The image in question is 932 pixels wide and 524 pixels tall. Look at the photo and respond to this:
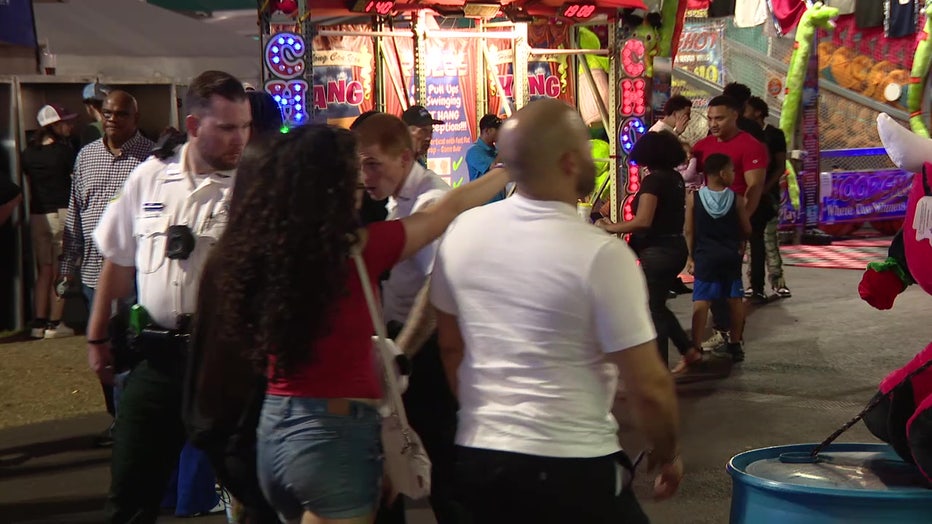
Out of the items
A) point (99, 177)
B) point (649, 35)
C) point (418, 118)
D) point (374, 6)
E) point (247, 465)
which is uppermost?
point (374, 6)

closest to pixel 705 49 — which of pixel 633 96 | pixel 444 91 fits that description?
pixel 633 96

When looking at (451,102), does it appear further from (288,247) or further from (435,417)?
(288,247)

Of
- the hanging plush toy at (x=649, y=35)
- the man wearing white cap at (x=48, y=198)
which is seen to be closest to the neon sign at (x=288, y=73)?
the man wearing white cap at (x=48, y=198)

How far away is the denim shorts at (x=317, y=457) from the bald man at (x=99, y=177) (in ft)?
11.9

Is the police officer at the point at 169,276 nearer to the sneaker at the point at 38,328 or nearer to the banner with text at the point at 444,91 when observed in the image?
the sneaker at the point at 38,328

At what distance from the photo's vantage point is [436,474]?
3832 mm

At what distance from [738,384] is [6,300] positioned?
7.15m

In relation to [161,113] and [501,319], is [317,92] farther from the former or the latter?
[501,319]

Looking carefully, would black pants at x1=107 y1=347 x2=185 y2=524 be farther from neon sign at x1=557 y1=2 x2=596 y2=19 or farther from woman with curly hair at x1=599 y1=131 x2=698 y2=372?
neon sign at x1=557 y1=2 x2=596 y2=19

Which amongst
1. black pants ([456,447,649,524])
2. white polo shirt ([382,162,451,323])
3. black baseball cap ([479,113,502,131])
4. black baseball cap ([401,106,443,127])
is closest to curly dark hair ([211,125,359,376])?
black pants ([456,447,649,524])

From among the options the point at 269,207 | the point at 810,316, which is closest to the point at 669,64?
the point at 810,316

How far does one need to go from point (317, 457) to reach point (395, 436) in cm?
25

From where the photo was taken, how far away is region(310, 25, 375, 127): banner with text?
11.4 m

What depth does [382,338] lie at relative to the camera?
9.53 feet
